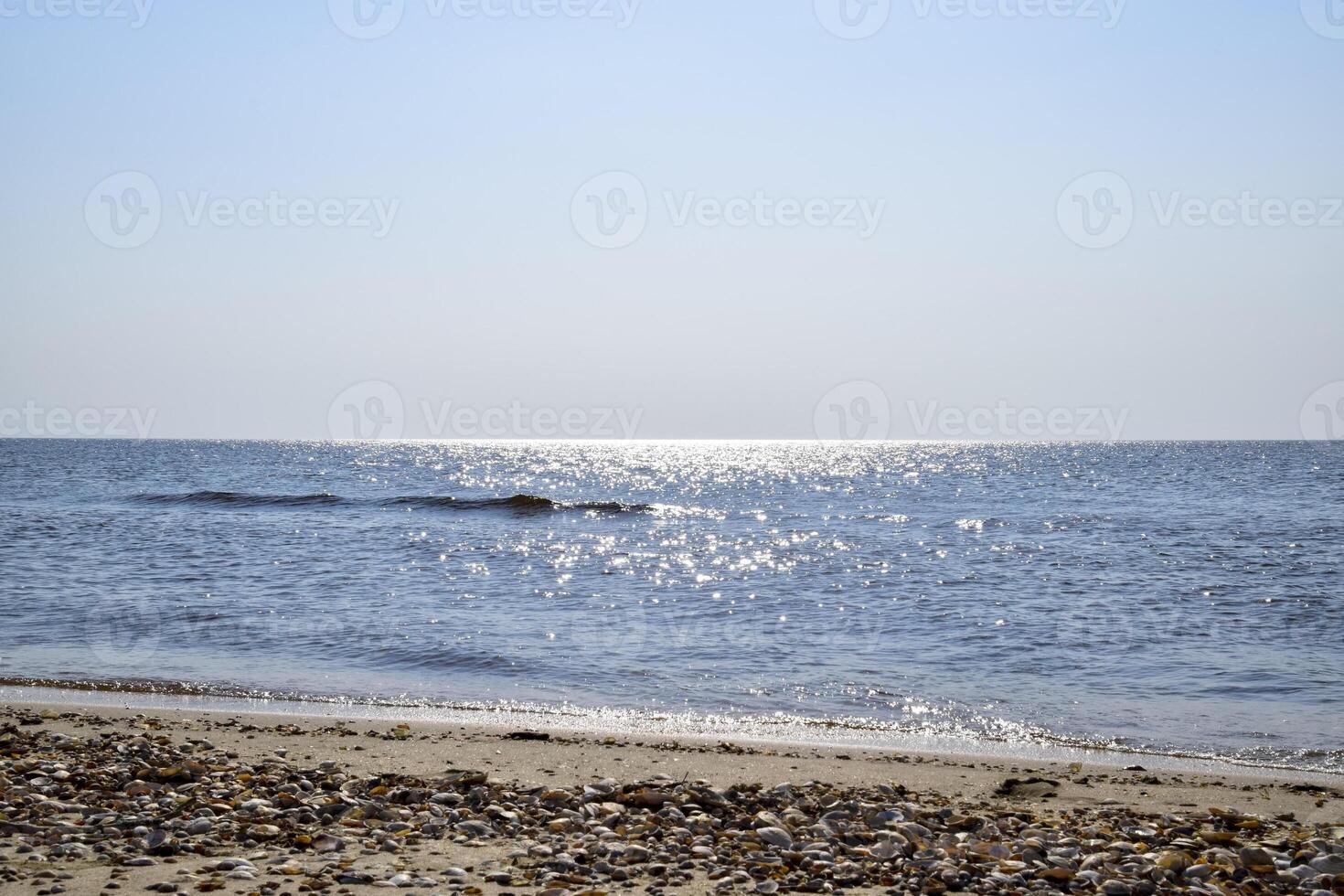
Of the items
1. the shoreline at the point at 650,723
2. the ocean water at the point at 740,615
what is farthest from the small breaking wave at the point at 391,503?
the shoreline at the point at 650,723

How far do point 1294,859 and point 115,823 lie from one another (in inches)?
302

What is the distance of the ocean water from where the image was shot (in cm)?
1338

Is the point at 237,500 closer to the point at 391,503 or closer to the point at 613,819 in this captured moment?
the point at 391,503

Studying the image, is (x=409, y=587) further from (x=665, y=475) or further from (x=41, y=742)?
(x=665, y=475)

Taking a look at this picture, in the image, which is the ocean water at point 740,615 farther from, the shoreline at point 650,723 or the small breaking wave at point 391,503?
the small breaking wave at point 391,503

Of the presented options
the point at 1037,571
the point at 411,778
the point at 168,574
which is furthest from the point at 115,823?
the point at 1037,571

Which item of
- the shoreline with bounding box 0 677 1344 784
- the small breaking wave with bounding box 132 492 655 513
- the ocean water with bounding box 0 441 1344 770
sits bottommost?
the shoreline with bounding box 0 677 1344 784

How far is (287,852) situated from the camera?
6395 mm

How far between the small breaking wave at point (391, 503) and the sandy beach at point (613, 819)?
128 feet

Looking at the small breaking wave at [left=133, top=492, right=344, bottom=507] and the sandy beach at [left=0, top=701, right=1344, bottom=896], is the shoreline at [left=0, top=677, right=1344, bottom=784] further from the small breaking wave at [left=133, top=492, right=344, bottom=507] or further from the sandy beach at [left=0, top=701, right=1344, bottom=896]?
the small breaking wave at [left=133, top=492, right=344, bottom=507]

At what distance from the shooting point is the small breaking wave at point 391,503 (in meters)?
48.8

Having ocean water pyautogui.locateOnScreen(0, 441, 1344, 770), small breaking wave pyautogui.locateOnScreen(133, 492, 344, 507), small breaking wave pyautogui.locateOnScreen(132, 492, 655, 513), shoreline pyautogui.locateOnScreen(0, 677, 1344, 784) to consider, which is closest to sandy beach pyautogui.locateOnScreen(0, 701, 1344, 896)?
shoreline pyautogui.locateOnScreen(0, 677, 1344, 784)

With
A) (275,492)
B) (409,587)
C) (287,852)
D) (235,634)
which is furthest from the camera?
(275,492)

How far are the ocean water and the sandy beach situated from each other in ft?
8.30
